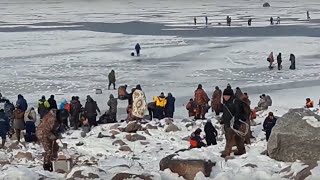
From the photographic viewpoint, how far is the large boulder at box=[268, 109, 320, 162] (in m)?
8.72

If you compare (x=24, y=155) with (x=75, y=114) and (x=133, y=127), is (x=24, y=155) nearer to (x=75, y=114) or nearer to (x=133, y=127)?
(x=133, y=127)

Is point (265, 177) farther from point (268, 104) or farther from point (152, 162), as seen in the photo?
point (268, 104)

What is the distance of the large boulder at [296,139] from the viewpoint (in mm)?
8719

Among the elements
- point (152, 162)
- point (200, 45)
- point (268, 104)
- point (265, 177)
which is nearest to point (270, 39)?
point (200, 45)

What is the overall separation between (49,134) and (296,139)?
375 cm

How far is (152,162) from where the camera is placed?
10.9 metres

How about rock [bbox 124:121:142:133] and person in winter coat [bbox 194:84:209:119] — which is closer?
rock [bbox 124:121:142:133]

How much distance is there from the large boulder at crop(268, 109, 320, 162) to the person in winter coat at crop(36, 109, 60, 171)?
10.9 ft

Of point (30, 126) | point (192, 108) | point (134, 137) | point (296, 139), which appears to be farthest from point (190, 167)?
point (192, 108)

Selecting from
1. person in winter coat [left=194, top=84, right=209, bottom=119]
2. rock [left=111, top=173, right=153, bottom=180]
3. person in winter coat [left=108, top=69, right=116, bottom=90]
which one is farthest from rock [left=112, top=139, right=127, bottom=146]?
person in winter coat [left=108, top=69, right=116, bottom=90]

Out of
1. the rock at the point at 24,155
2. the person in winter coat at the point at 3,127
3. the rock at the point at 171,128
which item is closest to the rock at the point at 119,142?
the rock at the point at 171,128

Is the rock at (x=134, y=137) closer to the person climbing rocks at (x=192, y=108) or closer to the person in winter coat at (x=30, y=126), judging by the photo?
the person in winter coat at (x=30, y=126)

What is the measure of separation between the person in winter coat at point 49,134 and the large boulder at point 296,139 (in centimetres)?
331

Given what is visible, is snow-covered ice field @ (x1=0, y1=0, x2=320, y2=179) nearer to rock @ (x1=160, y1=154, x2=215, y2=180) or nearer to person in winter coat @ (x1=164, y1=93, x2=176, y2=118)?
rock @ (x1=160, y1=154, x2=215, y2=180)
